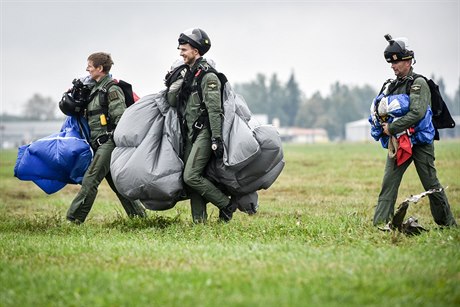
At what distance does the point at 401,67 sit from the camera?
8820 millimetres

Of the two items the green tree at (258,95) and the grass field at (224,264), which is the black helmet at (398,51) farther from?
the green tree at (258,95)

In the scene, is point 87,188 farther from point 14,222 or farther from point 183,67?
point 183,67

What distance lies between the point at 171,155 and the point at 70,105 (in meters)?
1.74

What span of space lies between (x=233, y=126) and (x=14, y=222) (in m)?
3.62

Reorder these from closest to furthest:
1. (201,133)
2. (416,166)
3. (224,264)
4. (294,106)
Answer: (224,264) < (416,166) < (201,133) < (294,106)

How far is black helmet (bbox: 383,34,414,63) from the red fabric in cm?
92

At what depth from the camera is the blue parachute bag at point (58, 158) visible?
9852 millimetres

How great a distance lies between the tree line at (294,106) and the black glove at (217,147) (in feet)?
414

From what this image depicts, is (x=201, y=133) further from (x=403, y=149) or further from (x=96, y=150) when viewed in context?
(x=403, y=149)

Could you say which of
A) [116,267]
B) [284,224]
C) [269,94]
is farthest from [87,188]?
[269,94]

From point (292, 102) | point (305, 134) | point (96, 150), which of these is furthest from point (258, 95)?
point (96, 150)

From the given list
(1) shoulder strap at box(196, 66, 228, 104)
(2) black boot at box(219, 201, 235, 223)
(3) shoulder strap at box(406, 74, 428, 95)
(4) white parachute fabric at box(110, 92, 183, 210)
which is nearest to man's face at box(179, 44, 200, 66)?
(1) shoulder strap at box(196, 66, 228, 104)

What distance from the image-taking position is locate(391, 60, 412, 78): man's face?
880 centimetres

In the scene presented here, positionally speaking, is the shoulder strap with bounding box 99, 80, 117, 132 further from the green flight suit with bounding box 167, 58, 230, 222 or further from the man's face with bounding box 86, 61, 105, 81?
the green flight suit with bounding box 167, 58, 230, 222
